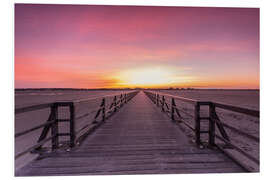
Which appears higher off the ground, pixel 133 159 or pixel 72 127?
pixel 72 127

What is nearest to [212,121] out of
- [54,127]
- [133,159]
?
[133,159]

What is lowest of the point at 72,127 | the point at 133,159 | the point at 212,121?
the point at 133,159

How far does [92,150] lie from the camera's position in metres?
2.58

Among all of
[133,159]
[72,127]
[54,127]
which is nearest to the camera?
[133,159]

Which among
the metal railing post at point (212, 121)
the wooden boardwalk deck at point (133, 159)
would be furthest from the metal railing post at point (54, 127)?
the metal railing post at point (212, 121)

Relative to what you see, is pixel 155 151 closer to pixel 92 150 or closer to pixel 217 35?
pixel 92 150

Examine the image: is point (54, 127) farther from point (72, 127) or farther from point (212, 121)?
point (212, 121)

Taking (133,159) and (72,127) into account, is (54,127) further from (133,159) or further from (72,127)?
(133,159)

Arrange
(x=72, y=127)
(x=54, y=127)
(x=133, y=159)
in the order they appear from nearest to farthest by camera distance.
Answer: (x=133, y=159) → (x=54, y=127) → (x=72, y=127)

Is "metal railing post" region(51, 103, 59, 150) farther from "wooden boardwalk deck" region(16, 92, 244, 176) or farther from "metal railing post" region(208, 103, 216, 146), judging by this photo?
"metal railing post" region(208, 103, 216, 146)

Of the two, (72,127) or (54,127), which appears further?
(72,127)
